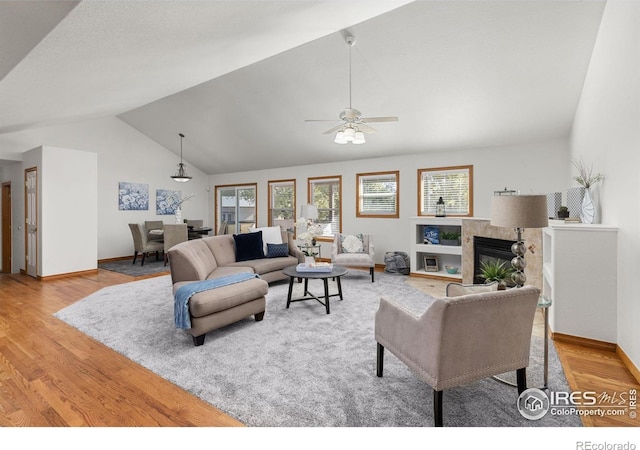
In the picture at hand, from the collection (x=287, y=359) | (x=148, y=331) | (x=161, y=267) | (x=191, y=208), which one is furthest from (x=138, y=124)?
(x=287, y=359)

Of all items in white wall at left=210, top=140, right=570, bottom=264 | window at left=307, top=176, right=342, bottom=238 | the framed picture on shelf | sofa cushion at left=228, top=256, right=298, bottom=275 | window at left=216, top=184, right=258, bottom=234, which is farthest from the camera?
window at left=216, top=184, right=258, bottom=234

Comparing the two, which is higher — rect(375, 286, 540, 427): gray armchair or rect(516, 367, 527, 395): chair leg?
rect(375, 286, 540, 427): gray armchair

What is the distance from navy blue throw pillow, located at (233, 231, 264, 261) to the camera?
503cm

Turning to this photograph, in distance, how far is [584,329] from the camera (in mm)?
2805

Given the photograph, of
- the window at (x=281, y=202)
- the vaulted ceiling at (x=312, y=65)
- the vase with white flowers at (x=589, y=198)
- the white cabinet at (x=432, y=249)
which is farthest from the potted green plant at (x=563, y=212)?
the window at (x=281, y=202)

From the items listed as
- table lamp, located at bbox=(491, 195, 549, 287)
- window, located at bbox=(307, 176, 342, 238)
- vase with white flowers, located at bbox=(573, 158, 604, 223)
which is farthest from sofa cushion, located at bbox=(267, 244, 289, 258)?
vase with white flowers, located at bbox=(573, 158, 604, 223)

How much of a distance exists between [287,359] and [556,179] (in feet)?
17.2

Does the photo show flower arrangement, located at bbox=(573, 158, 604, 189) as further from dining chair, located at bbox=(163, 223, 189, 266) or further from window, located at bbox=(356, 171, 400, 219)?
dining chair, located at bbox=(163, 223, 189, 266)

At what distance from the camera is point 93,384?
2221 millimetres

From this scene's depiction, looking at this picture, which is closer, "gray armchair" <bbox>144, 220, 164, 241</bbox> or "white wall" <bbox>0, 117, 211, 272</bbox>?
"white wall" <bbox>0, 117, 211, 272</bbox>

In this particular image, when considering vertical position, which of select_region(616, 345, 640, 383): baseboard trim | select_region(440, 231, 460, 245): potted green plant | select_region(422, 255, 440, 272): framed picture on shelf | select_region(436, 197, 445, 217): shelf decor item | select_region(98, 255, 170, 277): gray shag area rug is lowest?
select_region(616, 345, 640, 383): baseboard trim

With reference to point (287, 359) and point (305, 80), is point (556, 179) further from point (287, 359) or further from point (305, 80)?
point (287, 359)

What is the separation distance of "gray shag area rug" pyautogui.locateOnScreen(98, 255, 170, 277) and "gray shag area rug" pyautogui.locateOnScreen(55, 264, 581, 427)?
2.21 metres

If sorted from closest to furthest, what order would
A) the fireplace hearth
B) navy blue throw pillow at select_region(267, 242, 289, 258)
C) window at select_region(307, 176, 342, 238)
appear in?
the fireplace hearth < navy blue throw pillow at select_region(267, 242, 289, 258) < window at select_region(307, 176, 342, 238)
